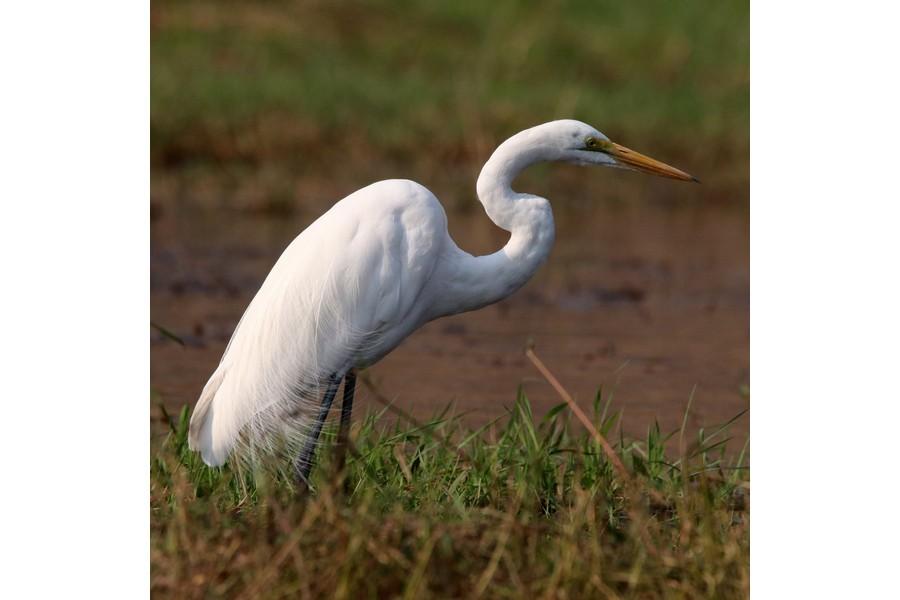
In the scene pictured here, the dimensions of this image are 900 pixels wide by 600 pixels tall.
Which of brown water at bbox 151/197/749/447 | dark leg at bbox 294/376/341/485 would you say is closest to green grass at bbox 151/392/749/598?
dark leg at bbox 294/376/341/485

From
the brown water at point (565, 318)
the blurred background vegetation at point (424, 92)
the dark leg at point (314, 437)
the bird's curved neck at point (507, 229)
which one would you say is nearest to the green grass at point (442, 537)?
the dark leg at point (314, 437)

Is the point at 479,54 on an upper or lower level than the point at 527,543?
upper

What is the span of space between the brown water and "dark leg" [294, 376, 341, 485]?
0.46 meters

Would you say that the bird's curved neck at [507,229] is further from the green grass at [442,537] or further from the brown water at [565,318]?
the brown water at [565,318]

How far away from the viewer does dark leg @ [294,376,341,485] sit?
11.0 feet

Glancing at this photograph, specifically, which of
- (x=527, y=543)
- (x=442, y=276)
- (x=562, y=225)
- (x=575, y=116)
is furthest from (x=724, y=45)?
(x=527, y=543)

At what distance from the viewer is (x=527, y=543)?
8.99 ft

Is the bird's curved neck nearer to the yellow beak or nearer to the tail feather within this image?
the yellow beak

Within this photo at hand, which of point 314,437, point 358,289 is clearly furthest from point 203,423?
point 358,289

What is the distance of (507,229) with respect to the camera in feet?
10.9

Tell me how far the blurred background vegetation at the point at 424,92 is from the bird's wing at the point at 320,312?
4.95m

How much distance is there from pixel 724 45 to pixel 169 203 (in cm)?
428

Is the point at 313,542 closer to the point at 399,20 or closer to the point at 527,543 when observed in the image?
the point at 527,543
